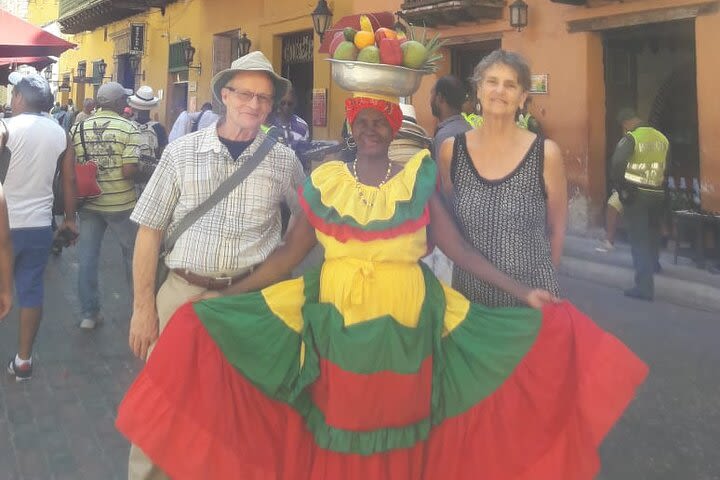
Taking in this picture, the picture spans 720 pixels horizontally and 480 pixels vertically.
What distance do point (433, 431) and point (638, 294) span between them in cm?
520

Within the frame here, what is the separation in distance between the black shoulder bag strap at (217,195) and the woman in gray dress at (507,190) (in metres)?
0.82

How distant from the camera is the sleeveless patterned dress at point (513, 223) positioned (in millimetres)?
2684

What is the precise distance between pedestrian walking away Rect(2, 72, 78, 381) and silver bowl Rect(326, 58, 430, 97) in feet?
8.56

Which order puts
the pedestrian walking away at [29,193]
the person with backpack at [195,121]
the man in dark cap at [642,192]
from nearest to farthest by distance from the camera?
the pedestrian walking away at [29,193]
the person with backpack at [195,121]
the man in dark cap at [642,192]

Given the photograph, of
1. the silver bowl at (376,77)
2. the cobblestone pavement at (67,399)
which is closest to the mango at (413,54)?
the silver bowl at (376,77)

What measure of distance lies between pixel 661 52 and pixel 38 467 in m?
9.60

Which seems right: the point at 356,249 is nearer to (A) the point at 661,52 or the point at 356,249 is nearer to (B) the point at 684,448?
(B) the point at 684,448

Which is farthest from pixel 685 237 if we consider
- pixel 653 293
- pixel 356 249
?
pixel 356 249

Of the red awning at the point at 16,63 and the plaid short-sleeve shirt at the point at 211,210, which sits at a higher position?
the red awning at the point at 16,63

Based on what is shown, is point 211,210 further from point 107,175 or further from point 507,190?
point 107,175

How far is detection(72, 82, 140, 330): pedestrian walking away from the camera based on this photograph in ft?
17.5

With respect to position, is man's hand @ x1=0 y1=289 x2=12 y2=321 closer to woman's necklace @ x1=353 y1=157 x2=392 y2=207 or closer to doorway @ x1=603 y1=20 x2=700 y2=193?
woman's necklace @ x1=353 y1=157 x2=392 y2=207

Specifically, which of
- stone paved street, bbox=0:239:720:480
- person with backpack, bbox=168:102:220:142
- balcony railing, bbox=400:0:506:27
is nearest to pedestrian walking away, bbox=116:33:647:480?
stone paved street, bbox=0:239:720:480

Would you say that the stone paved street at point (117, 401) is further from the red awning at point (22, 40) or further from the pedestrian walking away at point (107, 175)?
the red awning at point (22, 40)
